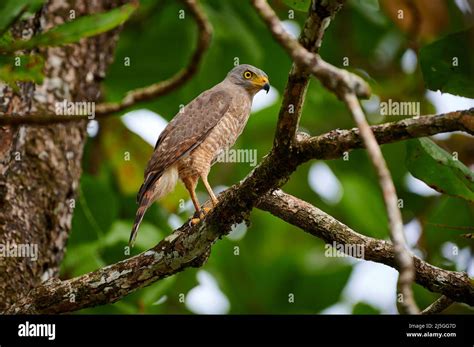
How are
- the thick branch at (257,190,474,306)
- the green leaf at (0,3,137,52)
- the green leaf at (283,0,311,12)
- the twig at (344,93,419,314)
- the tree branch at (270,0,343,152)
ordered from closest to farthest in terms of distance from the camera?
the twig at (344,93,419,314)
the green leaf at (0,3,137,52)
the tree branch at (270,0,343,152)
the green leaf at (283,0,311,12)
the thick branch at (257,190,474,306)

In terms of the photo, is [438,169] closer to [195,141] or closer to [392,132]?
[392,132]

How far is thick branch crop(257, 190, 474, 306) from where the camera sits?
158 inches

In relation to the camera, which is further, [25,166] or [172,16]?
[172,16]

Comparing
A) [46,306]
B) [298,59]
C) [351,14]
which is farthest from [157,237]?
[298,59]

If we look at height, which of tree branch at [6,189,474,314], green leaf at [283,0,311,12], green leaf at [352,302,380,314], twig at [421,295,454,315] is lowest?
green leaf at [352,302,380,314]

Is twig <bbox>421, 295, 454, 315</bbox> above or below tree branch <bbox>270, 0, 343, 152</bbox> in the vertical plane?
below

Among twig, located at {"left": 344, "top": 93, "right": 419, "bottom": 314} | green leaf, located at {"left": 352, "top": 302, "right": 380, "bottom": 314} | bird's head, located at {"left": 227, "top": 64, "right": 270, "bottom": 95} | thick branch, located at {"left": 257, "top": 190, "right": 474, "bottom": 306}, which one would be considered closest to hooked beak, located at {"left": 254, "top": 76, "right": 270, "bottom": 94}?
bird's head, located at {"left": 227, "top": 64, "right": 270, "bottom": 95}

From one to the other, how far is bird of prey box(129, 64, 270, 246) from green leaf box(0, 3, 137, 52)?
2.21 m

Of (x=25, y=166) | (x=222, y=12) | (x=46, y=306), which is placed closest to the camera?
(x=46, y=306)

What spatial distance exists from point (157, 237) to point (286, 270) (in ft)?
3.61

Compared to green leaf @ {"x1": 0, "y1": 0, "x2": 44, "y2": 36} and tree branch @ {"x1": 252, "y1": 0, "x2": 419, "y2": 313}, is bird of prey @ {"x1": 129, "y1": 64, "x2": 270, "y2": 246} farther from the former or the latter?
tree branch @ {"x1": 252, "y1": 0, "x2": 419, "y2": 313}

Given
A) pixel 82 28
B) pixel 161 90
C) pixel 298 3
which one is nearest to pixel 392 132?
pixel 298 3

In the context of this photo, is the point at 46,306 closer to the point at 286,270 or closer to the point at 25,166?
the point at 25,166

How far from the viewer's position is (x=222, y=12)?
7.18 m
